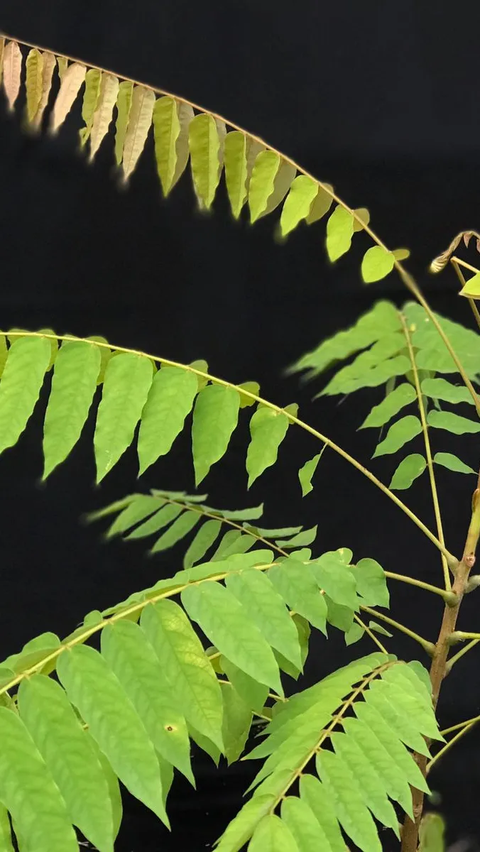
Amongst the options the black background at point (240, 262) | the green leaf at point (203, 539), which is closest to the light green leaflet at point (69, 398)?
the green leaf at point (203, 539)

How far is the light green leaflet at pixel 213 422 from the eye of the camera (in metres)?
0.66

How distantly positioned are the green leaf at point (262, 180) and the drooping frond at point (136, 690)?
34 cm

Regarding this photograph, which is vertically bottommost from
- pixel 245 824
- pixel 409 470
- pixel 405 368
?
pixel 245 824

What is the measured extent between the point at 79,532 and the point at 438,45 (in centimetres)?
116

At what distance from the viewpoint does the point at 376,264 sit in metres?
0.73

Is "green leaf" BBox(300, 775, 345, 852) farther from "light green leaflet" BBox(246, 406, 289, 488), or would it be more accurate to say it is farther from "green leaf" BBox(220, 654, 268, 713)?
"light green leaflet" BBox(246, 406, 289, 488)

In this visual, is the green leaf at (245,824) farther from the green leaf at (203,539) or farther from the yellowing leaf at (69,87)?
the yellowing leaf at (69,87)

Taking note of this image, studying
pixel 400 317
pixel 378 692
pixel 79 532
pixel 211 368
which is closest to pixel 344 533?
pixel 211 368

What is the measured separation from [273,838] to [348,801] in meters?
0.07

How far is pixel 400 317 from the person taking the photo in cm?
94

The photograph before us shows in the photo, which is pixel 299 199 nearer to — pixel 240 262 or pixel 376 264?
pixel 376 264

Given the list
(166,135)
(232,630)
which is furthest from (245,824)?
(166,135)

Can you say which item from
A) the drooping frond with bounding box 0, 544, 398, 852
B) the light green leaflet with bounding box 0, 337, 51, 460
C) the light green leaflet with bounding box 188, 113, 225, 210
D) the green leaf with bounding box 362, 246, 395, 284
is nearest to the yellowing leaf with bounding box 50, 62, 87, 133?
the light green leaflet with bounding box 188, 113, 225, 210

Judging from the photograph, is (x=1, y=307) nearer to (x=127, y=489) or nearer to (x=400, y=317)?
(x=127, y=489)
